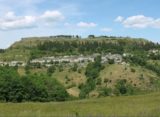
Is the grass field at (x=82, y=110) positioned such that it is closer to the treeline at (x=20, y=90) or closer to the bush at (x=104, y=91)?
the treeline at (x=20, y=90)

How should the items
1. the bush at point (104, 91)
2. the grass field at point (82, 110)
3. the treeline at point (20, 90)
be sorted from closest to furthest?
the grass field at point (82, 110), the treeline at point (20, 90), the bush at point (104, 91)

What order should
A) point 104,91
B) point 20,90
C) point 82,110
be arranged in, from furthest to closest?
point 104,91, point 20,90, point 82,110

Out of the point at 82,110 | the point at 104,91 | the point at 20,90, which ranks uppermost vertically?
the point at 82,110

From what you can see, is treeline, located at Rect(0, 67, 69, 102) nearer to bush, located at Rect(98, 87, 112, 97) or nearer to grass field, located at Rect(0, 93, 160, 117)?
grass field, located at Rect(0, 93, 160, 117)

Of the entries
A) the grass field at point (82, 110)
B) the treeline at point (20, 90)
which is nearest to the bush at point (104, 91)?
the treeline at point (20, 90)

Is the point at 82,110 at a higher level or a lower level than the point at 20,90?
higher

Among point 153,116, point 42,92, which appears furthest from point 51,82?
point 153,116

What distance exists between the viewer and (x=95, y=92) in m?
185

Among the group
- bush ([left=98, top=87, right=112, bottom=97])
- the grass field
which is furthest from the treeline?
bush ([left=98, top=87, right=112, bottom=97])

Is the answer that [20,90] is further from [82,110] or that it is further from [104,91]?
[104,91]

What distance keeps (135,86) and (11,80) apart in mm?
116574

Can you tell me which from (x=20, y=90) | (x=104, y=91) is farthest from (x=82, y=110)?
(x=104, y=91)

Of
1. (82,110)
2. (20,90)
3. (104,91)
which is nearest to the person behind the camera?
(82,110)

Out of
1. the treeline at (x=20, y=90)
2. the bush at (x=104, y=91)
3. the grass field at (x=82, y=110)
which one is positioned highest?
the grass field at (x=82, y=110)
